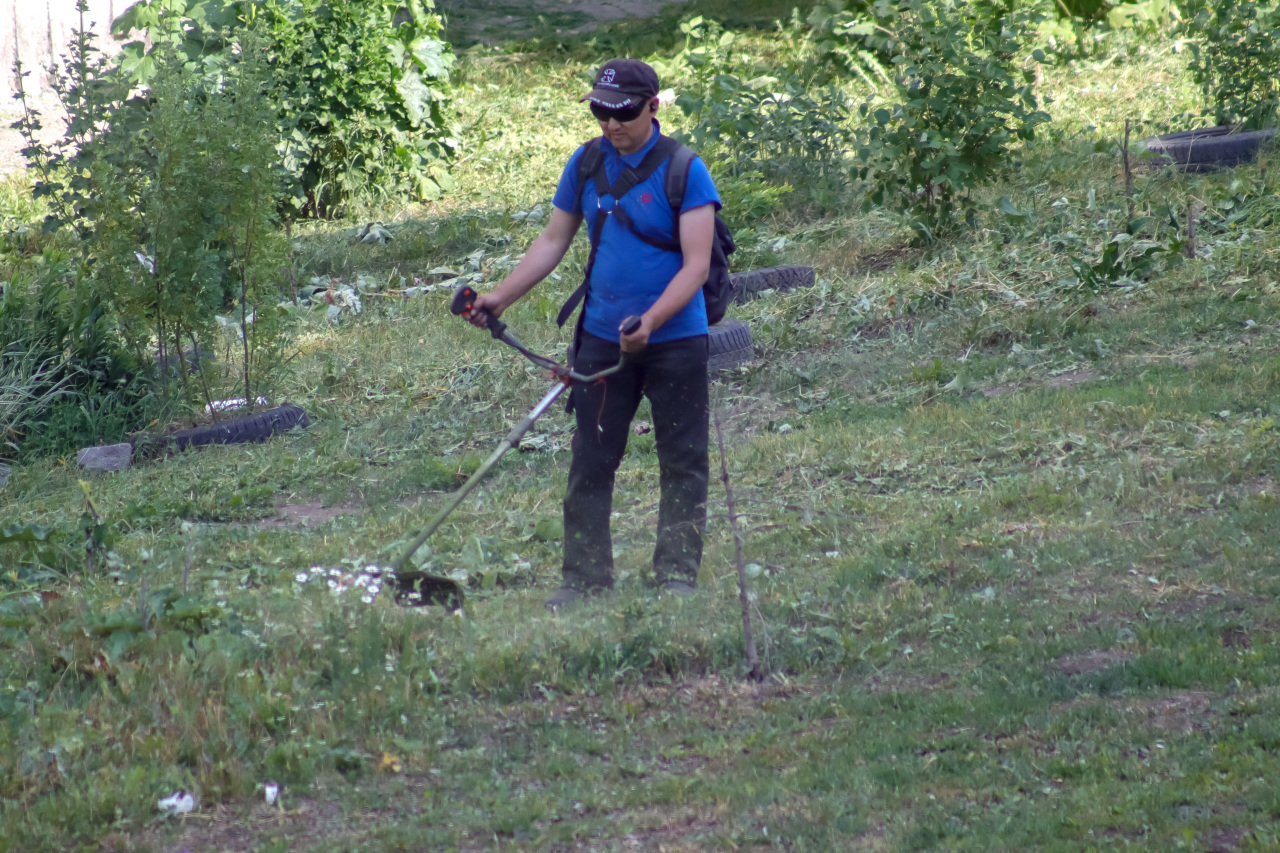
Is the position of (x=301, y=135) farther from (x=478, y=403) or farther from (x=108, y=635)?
(x=108, y=635)

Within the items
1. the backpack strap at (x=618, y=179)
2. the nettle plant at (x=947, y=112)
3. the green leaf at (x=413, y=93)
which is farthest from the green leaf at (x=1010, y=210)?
the green leaf at (x=413, y=93)

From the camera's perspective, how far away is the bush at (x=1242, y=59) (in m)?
10.5

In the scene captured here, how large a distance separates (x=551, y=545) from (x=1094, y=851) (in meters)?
3.03

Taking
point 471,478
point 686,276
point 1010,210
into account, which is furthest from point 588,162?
point 1010,210

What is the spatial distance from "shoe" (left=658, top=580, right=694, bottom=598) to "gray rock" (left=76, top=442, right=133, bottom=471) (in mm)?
4169

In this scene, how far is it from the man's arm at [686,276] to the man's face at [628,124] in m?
0.30

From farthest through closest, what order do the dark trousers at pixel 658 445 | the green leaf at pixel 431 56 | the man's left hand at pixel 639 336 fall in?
the green leaf at pixel 431 56 → the dark trousers at pixel 658 445 → the man's left hand at pixel 639 336

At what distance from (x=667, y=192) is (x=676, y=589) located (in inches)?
56.2

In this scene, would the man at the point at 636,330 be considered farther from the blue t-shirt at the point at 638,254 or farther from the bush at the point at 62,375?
the bush at the point at 62,375

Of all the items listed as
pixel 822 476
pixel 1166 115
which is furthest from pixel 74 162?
pixel 1166 115

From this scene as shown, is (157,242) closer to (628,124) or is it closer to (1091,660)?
(628,124)

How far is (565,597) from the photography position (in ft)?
15.7

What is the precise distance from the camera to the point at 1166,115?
1252 centimetres

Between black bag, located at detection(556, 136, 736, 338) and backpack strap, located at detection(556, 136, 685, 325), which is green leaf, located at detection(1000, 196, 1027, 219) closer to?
black bag, located at detection(556, 136, 736, 338)
